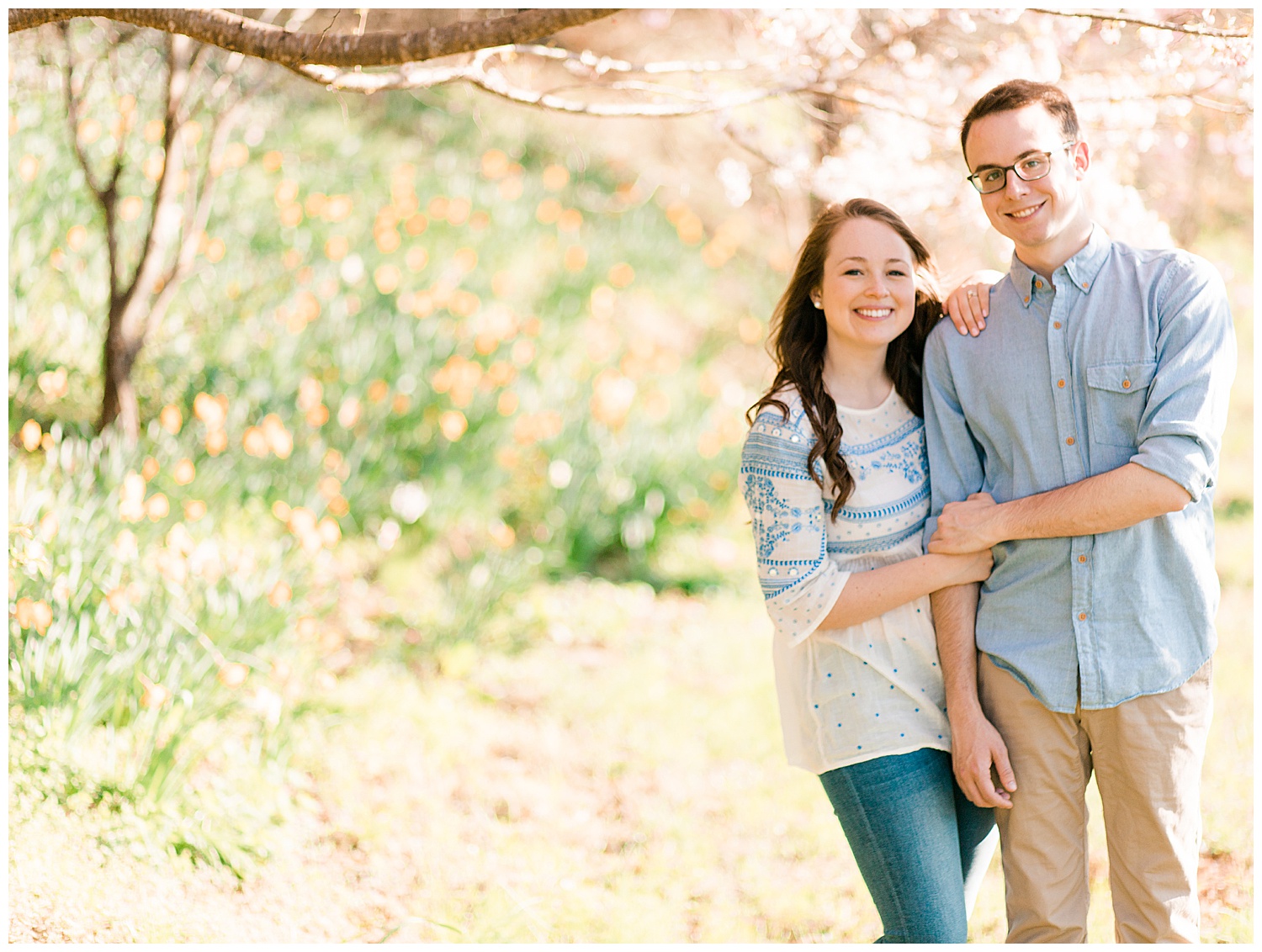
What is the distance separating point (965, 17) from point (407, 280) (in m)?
2.50

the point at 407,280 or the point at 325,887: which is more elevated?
the point at 407,280

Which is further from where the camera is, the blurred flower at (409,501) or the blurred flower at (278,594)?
the blurred flower at (409,501)

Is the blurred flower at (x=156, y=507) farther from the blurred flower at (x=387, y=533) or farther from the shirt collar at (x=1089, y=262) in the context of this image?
the shirt collar at (x=1089, y=262)

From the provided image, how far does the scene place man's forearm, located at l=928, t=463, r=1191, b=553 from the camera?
5.11ft

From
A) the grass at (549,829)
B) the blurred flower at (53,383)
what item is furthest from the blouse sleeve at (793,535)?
the blurred flower at (53,383)

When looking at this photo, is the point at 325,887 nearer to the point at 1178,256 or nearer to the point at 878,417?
the point at 878,417

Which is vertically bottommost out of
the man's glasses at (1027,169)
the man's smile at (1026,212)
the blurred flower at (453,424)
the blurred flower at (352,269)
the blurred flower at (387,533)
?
the blurred flower at (387,533)

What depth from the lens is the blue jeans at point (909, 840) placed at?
65.6 inches

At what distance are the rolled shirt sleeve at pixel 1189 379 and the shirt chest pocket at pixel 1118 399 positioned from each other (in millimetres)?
17

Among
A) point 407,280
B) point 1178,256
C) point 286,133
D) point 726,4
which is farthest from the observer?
point 286,133

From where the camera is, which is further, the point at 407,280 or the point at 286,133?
the point at 286,133

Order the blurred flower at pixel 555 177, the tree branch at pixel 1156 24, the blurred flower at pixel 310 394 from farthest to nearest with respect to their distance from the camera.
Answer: the blurred flower at pixel 555 177 < the blurred flower at pixel 310 394 < the tree branch at pixel 1156 24

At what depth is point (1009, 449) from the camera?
175cm

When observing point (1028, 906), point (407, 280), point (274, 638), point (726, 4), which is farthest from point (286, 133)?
point (1028, 906)
